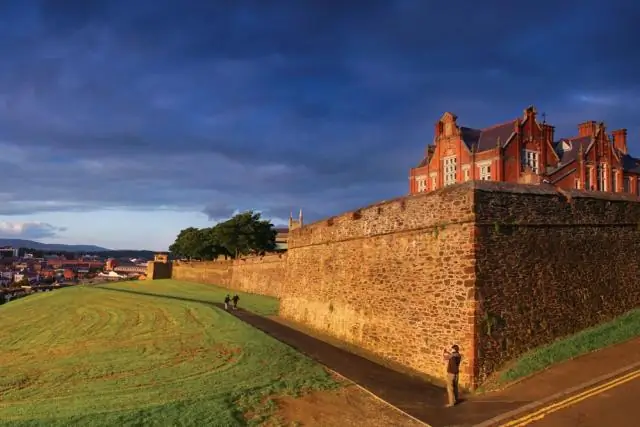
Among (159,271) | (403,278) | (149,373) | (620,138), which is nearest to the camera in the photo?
(149,373)

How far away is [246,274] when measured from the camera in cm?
5756

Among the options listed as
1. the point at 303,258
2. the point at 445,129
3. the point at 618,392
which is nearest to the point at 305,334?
the point at 303,258

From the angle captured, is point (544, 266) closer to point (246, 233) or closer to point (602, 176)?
point (602, 176)

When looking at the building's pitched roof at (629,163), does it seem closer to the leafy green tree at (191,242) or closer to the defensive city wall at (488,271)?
the defensive city wall at (488,271)

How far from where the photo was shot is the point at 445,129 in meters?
52.0

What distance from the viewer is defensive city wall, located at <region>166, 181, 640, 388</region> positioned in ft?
49.7

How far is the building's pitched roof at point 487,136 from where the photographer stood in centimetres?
4788

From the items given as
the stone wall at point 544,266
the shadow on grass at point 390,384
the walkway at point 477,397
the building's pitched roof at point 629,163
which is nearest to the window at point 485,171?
the building's pitched roof at point 629,163

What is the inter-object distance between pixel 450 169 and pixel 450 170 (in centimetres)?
12

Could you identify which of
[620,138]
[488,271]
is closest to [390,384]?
[488,271]

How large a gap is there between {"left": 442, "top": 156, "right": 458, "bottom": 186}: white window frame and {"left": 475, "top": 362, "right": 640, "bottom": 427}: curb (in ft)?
123

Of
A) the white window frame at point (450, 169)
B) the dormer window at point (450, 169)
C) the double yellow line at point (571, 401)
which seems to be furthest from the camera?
the dormer window at point (450, 169)

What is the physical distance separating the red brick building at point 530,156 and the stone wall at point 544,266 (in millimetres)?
27428

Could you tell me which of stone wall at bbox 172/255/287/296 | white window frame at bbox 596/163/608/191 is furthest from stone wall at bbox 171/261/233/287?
white window frame at bbox 596/163/608/191
